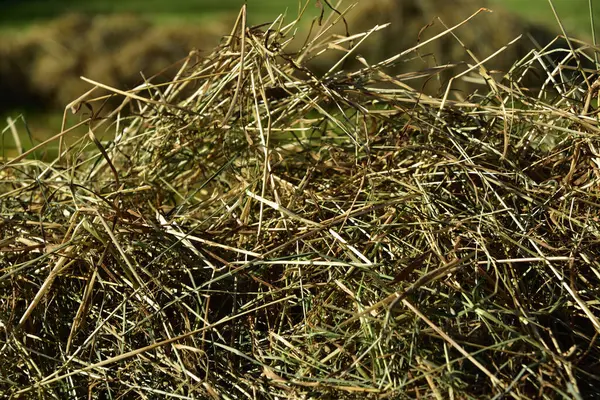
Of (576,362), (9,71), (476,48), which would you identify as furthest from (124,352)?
(9,71)

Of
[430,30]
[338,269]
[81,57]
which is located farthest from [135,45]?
[338,269]

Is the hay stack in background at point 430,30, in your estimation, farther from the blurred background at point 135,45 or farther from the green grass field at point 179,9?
the green grass field at point 179,9

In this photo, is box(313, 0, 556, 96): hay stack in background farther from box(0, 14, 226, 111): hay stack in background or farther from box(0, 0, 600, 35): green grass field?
box(0, 0, 600, 35): green grass field

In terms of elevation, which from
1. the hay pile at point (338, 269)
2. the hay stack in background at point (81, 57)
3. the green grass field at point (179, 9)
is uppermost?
the hay pile at point (338, 269)

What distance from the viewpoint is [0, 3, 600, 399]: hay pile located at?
3.26 ft

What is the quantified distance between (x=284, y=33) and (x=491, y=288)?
58cm

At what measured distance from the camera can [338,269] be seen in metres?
1.12

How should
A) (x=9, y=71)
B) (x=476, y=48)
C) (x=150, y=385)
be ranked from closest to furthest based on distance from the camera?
(x=150, y=385)
(x=476, y=48)
(x=9, y=71)

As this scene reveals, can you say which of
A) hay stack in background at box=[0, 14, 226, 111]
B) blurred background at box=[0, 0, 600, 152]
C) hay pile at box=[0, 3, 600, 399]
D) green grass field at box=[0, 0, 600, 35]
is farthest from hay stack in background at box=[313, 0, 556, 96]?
hay pile at box=[0, 3, 600, 399]

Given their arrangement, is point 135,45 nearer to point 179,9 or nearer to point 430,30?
point 430,30

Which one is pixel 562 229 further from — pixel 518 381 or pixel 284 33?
pixel 284 33

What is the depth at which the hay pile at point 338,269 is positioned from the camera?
0.99m

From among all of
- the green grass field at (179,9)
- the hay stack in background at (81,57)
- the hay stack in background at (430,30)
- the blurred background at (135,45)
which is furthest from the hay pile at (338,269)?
the green grass field at (179,9)

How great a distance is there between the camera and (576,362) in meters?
0.94
